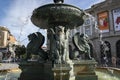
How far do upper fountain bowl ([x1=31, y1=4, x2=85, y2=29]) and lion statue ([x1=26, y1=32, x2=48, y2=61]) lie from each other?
68cm

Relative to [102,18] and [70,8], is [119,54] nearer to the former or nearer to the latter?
[102,18]

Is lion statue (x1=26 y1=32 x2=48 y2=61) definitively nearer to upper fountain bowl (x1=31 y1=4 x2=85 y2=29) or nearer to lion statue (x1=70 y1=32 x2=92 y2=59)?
upper fountain bowl (x1=31 y1=4 x2=85 y2=29)

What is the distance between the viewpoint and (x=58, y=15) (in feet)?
27.1

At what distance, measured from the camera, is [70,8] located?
8117 millimetres

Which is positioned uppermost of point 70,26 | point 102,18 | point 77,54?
point 102,18

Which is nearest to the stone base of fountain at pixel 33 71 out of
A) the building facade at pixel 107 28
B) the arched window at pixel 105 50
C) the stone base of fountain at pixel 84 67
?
the stone base of fountain at pixel 84 67

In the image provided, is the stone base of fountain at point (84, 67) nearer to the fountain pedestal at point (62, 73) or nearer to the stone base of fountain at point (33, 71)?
the stone base of fountain at point (33, 71)

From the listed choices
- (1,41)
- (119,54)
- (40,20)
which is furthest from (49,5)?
(1,41)

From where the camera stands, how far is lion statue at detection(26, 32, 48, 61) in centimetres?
898

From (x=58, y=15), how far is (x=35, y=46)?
5.73 feet

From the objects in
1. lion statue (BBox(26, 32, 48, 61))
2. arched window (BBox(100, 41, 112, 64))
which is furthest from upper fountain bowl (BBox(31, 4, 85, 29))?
arched window (BBox(100, 41, 112, 64))

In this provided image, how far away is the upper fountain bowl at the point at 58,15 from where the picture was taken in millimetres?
8055

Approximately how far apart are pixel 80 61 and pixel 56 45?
5.44ft

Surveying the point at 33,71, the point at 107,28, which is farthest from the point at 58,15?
the point at 107,28
